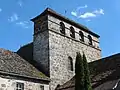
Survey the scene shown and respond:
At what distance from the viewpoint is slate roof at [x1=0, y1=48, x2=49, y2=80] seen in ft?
67.3

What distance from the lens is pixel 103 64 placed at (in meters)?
24.3

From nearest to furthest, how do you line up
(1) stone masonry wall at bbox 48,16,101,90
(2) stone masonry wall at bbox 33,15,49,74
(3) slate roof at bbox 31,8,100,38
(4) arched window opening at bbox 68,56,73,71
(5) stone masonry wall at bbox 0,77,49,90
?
→ 1. (5) stone masonry wall at bbox 0,77,49,90
2. (1) stone masonry wall at bbox 48,16,101,90
3. (2) stone masonry wall at bbox 33,15,49,74
4. (3) slate roof at bbox 31,8,100,38
5. (4) arched window opening at bbox 68,56,73,71

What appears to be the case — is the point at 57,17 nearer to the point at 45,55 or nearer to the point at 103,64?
the point at 45,55

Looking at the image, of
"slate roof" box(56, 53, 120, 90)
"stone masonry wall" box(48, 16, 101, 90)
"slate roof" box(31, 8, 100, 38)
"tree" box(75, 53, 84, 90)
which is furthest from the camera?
"slate roof" box(31, 8, 100, 38)

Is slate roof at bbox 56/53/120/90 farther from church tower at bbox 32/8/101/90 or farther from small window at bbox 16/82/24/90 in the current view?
small window at bbox 16/82/24/90

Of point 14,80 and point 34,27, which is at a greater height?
point 34,27

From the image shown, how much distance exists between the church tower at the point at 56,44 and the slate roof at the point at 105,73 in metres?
1.30

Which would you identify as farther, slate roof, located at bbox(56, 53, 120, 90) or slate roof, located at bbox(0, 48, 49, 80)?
slate roof, located at bbox(0, 48, 49, 80)

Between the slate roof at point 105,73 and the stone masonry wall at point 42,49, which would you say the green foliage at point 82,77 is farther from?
the stone masonry wall at point 42,49

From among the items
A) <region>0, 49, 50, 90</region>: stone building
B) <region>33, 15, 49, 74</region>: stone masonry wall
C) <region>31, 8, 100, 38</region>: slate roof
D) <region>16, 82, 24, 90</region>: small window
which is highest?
<region>31, 8, 100, 38</region>: slate roof

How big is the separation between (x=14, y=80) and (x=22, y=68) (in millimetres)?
1733

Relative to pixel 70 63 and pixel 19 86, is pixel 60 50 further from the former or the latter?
pixel 19 86

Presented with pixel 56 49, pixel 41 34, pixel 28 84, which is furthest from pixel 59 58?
pixel 28 84

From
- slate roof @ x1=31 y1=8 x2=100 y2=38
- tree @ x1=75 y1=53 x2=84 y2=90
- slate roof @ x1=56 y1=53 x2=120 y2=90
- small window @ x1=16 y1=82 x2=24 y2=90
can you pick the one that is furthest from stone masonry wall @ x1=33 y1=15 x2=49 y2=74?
tree @ x1=75 y1=53 x2=84 y2=90
